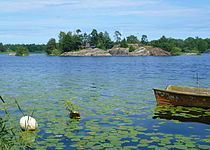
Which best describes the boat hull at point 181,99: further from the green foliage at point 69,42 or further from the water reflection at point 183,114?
the green foliage at point 69,42

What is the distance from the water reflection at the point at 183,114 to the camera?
611 inches

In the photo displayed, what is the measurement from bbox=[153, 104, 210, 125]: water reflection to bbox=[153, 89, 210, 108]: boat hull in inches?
11.8

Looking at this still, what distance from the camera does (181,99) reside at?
18.4 metres

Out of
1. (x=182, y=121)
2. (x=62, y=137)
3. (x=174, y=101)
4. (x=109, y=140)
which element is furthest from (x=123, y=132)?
(x=174, y=101)

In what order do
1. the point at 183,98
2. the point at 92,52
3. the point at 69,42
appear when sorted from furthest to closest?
the point at 69,42 → the point at 92,52 → the point at 183,98

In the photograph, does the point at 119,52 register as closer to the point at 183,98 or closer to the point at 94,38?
the point at 94,38

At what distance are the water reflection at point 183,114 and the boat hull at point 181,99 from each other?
299mm

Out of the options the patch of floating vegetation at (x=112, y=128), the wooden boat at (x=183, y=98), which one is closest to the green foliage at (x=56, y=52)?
the patch of floating vegetation at (x=112, y=128)

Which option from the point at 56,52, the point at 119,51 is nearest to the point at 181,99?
the point at 119,51

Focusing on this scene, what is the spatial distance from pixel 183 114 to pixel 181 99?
6.66ft

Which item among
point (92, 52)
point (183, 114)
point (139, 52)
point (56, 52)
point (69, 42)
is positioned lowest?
point (183, 114)

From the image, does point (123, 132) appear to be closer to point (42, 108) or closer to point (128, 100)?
point (42, 108)

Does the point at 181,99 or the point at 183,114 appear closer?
the point at 183,114

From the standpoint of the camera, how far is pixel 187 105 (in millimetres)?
18234
